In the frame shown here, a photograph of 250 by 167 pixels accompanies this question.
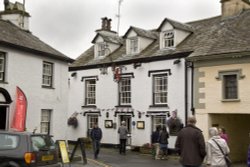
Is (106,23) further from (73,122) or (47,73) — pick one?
(47,73)

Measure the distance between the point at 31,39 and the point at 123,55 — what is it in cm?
779

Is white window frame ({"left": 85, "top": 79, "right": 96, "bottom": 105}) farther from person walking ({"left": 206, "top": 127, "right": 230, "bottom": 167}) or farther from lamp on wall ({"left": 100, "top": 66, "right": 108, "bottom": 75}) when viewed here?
person walking ({"left": 206, "top": 127, "right": 230, "bottom": 167})

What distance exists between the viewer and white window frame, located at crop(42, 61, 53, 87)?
71.3ft

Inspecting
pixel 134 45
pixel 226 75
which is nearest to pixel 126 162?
pixel 226 75

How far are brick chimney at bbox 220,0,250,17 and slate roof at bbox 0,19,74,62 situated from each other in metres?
9.95

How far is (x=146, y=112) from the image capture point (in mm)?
25797

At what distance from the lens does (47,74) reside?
21.9 meters

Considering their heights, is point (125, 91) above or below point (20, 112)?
above

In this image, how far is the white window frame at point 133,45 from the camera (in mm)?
27903

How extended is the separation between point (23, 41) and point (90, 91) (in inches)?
376

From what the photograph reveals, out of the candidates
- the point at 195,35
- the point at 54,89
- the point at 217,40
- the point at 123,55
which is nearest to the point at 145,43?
the point at 123,55

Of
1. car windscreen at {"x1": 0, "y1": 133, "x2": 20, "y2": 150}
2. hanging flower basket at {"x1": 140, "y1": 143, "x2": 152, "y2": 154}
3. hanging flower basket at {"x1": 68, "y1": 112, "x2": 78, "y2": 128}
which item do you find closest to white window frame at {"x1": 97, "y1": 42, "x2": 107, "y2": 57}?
hanging flower basket at {"x1": 68, "y1": 112, "x2": 78, "y2": 128}

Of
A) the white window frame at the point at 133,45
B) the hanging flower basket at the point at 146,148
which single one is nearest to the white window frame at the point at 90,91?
the white window frame at the point at 133,45

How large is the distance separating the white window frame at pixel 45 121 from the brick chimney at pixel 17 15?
562 cm
